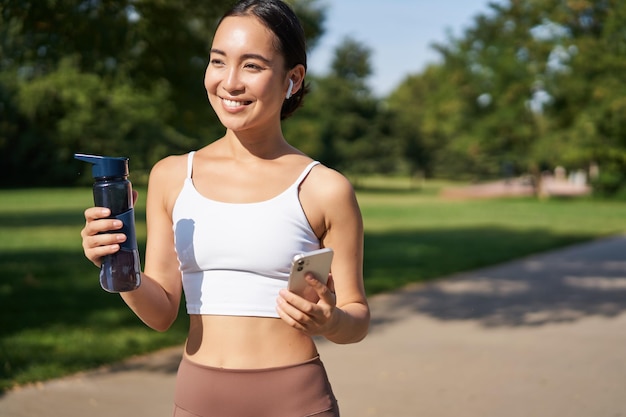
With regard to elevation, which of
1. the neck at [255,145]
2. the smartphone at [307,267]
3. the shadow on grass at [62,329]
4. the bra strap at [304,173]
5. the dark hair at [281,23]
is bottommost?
the shadow on grass at [62,329]

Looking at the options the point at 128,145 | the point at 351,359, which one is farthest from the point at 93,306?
the point at 128,145

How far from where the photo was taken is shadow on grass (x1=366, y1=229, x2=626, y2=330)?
31.1 feet

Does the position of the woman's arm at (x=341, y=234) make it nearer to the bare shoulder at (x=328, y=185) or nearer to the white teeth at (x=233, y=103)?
the bare shoulder at (x=328, y=185)

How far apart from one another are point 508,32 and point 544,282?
3227cm

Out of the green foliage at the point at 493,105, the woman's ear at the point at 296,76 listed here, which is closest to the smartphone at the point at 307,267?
the woman's ear at the point at 296,76

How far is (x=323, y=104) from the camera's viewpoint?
64.7 metres

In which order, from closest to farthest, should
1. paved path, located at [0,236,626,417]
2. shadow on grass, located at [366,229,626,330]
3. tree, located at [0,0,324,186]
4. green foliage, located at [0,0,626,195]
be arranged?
paved path, located at [0,236,626,417] → tree, located at [0,0,324,186] → shadow on grass, located at [366,229,626,330] → green foliage, located at [0,0,626,195]

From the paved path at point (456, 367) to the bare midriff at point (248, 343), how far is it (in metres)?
3.60

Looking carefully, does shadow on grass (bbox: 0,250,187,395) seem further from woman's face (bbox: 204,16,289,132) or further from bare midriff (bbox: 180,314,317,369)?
woman's face (bbox: 204,16,289,132)

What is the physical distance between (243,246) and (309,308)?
0.95ft

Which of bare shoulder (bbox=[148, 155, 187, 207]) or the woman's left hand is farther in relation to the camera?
bare shoulder (bbox=[148, 155, 187, 207])

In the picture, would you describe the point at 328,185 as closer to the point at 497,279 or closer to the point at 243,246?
the point at 243,246

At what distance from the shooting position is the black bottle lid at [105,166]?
5.78ft

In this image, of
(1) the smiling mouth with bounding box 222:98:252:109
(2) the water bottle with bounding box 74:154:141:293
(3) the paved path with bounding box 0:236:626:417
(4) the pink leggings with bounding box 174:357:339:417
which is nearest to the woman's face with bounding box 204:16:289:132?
(1) the smiling mouth with bounding box 222:98:252:109
